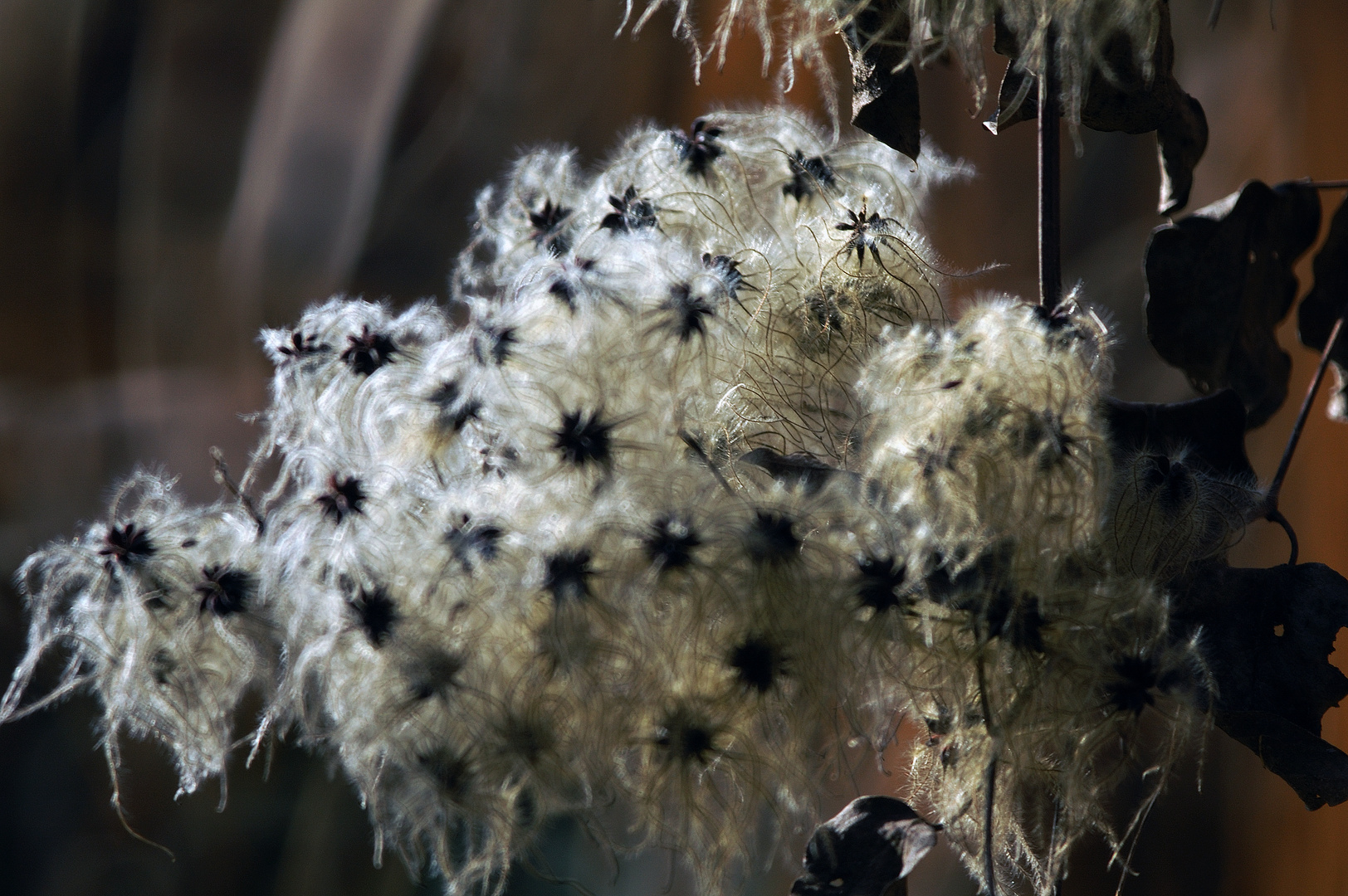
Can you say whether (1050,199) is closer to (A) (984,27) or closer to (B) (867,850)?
(A) (984,27)

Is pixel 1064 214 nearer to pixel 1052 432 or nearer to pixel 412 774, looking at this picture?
pixel 1052 432

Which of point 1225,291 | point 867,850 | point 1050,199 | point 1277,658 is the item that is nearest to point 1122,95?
point 1050,199

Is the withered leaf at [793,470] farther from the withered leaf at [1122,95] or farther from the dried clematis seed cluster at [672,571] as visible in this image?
the withered leaf at [1122,95]

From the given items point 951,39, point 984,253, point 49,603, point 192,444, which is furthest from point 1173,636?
point 192,444

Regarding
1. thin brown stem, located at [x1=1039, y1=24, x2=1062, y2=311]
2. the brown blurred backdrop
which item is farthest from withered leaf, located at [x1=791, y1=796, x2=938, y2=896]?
the brown blurred backdrop

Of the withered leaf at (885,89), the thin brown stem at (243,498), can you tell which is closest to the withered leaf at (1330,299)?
the withered leaf at (885,89)
